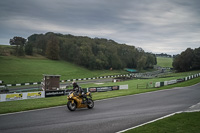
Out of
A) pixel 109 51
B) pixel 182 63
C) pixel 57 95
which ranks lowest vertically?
pixel 57 95

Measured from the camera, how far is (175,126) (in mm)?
9445

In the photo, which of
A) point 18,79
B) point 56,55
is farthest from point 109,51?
point 18,79

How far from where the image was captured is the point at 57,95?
79.9 ft

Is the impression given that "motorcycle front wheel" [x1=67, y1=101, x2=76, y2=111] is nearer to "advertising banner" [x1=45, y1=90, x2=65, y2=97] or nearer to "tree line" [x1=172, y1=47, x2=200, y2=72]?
"advertising banner" [x1=45, y1=90, x2=65, y2=97]

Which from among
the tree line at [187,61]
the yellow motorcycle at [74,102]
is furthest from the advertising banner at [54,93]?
the tree line at [187,61]

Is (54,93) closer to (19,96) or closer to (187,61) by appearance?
(19,96)

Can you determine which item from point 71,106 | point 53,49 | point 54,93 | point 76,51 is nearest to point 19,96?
point 54,93

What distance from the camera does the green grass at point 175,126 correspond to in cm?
879

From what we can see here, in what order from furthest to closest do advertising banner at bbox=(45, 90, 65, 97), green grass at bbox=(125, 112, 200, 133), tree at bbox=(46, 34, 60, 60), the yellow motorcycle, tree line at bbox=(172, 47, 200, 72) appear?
1. tree line at bbox=(172, 47, 200, 72)
2. tree at bbox=(46, 34, 60, 60)
3. advertising banner at bbox=(45, 90, 65, 97)
4. the yellow motorcycle
5. green grass at bbox=(125, 112, 200, 133)

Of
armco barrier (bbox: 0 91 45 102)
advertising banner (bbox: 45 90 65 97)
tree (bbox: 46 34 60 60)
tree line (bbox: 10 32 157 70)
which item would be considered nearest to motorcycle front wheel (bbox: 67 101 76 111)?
armco barrier (bbox: 0 91 45 102)

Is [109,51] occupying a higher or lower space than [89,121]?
higher

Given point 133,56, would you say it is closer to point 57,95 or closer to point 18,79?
point 18,79

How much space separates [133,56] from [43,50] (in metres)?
55.1

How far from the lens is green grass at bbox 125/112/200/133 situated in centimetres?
879
